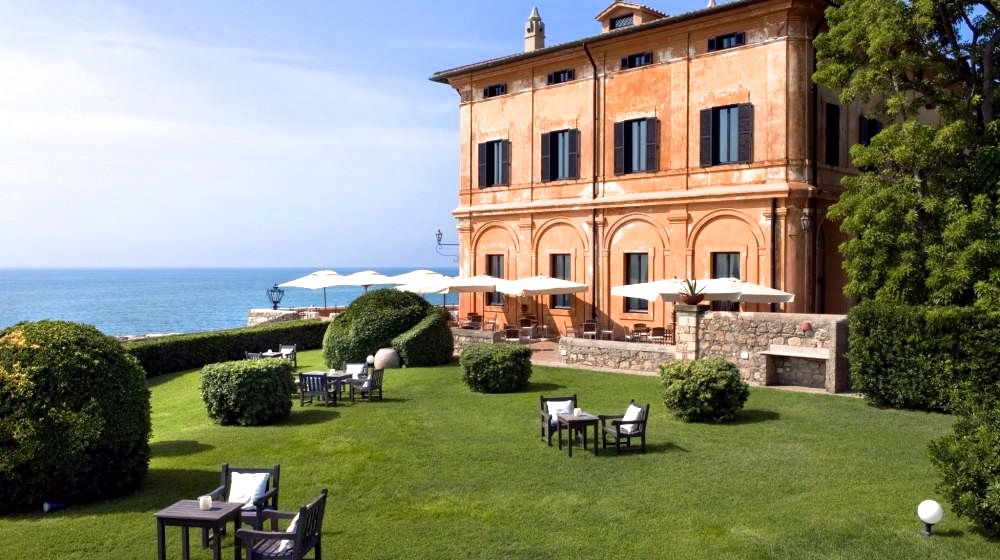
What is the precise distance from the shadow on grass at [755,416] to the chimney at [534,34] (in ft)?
62.6

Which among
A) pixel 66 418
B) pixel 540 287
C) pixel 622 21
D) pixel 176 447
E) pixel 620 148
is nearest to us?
pixel 66 418

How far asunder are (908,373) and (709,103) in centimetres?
1123

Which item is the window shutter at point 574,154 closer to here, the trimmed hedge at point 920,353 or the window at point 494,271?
the window at point 494,271

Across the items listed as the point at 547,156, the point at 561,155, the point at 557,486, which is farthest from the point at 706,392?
the point at 547,156

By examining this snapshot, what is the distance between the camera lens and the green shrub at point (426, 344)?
21.1m

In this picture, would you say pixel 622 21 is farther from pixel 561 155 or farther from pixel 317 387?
pixel 317 387

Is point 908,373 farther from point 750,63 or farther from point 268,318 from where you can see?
point 268,318

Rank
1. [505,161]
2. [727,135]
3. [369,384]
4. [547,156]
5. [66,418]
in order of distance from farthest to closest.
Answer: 1. [505,161]
2. [547,156]
3. [727,135]
4. [369,384]
5. [66,418]

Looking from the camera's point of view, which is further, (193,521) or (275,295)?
(275,295)

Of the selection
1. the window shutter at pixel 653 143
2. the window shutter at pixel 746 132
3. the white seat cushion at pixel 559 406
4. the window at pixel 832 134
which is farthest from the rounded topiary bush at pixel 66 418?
the window at pixel 832 134

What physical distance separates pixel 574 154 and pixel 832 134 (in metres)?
8.15

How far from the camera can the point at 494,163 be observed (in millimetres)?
29516

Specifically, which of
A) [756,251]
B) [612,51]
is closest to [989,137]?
[756,251]

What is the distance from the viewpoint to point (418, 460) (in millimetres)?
11781
